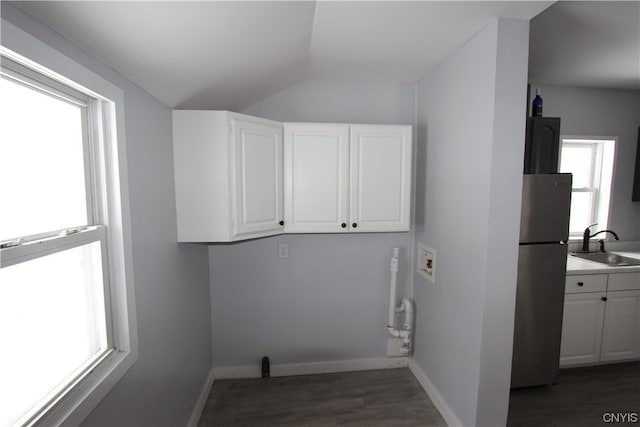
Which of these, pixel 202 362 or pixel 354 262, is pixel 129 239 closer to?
pixel 202 362

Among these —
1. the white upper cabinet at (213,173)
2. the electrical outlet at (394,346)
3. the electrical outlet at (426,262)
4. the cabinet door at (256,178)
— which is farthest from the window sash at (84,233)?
the electrical outlet at (394,346)

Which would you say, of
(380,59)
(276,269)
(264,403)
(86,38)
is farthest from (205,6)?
(264,403)

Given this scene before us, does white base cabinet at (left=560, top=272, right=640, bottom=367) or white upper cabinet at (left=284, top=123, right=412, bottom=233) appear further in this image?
white base cabinet at (left=560, top=272, right=640, bottom=367)

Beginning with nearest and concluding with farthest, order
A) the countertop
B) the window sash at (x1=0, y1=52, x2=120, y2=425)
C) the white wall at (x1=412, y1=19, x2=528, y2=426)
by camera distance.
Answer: the window sash at (x1=0, y1=52, x2=120, y2=425) < the white wall at (x1=412, y1=19, x2=528, y2=426) < the countertop

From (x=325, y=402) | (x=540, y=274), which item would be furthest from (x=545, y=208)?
(x=325, y=402)

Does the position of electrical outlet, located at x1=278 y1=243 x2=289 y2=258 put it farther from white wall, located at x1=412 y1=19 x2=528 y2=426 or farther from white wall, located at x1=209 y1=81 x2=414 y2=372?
white wall, located at x1=412 y1=19 x2=528 y2=426

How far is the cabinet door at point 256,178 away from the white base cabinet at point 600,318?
7.68ft

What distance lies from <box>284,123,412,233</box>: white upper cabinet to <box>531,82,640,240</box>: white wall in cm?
176

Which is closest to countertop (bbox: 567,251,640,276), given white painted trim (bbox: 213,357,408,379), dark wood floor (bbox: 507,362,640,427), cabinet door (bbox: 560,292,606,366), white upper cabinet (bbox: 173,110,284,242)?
cabinet door (bbox: 560,292,606,366)

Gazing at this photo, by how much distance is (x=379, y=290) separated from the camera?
2555 mm

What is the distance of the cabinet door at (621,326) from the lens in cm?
240

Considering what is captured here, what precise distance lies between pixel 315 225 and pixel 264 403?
1368mm

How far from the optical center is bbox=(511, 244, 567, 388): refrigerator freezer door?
205 cm

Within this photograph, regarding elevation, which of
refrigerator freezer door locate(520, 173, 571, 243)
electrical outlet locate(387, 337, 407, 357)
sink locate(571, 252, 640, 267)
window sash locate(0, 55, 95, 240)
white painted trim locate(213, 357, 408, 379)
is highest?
window sash locate(0, 55, 95, 240)
